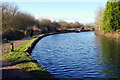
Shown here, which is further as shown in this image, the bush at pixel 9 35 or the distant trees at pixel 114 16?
the distant trees at pixel 114 16

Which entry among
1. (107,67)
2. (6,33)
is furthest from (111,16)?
(107,67)

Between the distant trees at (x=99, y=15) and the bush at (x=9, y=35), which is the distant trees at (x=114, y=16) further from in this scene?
the bush at (x=9, y=35)

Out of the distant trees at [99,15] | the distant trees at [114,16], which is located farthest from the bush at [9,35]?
the distant trees at [99,15]

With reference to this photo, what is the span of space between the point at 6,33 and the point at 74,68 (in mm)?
17495

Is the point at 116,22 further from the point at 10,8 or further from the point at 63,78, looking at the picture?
the point at 63,78

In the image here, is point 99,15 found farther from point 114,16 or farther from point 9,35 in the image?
point 9,35

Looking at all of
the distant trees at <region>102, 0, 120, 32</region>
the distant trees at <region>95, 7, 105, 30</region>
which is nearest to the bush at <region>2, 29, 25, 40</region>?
the distant trees at <region>102, 0, 120, 32</region>

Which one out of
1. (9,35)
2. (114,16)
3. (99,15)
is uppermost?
(99,15)

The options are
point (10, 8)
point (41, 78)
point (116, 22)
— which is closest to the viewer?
point (41, 78)

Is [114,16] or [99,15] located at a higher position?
[99,15]

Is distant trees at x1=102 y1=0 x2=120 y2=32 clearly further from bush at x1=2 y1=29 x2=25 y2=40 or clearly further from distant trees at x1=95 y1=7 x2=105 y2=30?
bush at x1=2 y1=29 x2=25 y2=40

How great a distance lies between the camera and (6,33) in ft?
81.2

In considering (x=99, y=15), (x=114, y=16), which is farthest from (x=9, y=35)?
(x=99, y=15)

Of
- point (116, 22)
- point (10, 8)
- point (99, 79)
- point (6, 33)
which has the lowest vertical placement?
point (99, 79)
